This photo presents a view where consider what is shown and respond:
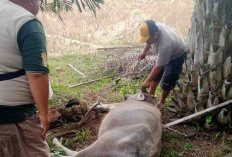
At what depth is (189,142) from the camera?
10.6 feet

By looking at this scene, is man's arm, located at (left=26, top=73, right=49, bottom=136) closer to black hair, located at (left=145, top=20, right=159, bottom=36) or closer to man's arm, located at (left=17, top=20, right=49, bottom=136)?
man's arm, located at (left=17, top=20, right=49, bottom=136)

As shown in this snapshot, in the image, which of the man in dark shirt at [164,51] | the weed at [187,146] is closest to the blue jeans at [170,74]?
the man in dark shirt at [164,51]

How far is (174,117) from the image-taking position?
384cm

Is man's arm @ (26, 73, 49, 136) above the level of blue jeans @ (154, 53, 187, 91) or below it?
above

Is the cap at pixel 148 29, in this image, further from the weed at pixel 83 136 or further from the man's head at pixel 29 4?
the man's head at pixel 29 4

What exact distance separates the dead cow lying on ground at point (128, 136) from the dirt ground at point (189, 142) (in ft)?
1.85

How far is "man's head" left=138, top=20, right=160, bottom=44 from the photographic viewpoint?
3.82m

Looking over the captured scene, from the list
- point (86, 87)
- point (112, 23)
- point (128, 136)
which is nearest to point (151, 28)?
point (128, 136)

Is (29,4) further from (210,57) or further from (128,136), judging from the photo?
(210,57)

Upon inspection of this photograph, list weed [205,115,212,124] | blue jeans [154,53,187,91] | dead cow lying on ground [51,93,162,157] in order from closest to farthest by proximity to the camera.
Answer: dead cow lying on ground [51,93,162,157]
weed [205,115,212,124]
blue jeans [154,53,187,91]

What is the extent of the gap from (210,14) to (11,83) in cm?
279

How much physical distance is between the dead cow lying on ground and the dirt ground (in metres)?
0.56

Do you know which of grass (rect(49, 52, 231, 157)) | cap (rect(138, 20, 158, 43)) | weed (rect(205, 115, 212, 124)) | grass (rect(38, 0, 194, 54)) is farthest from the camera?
grass (rect(38, 0, 194, 54))

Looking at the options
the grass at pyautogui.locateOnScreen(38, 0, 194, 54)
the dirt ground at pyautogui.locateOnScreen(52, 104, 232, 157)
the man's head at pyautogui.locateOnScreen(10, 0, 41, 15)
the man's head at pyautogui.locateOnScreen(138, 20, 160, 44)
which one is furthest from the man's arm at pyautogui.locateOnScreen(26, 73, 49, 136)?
the grass at pyautogui.locateOnScreen(38, 0, 194, 54)
